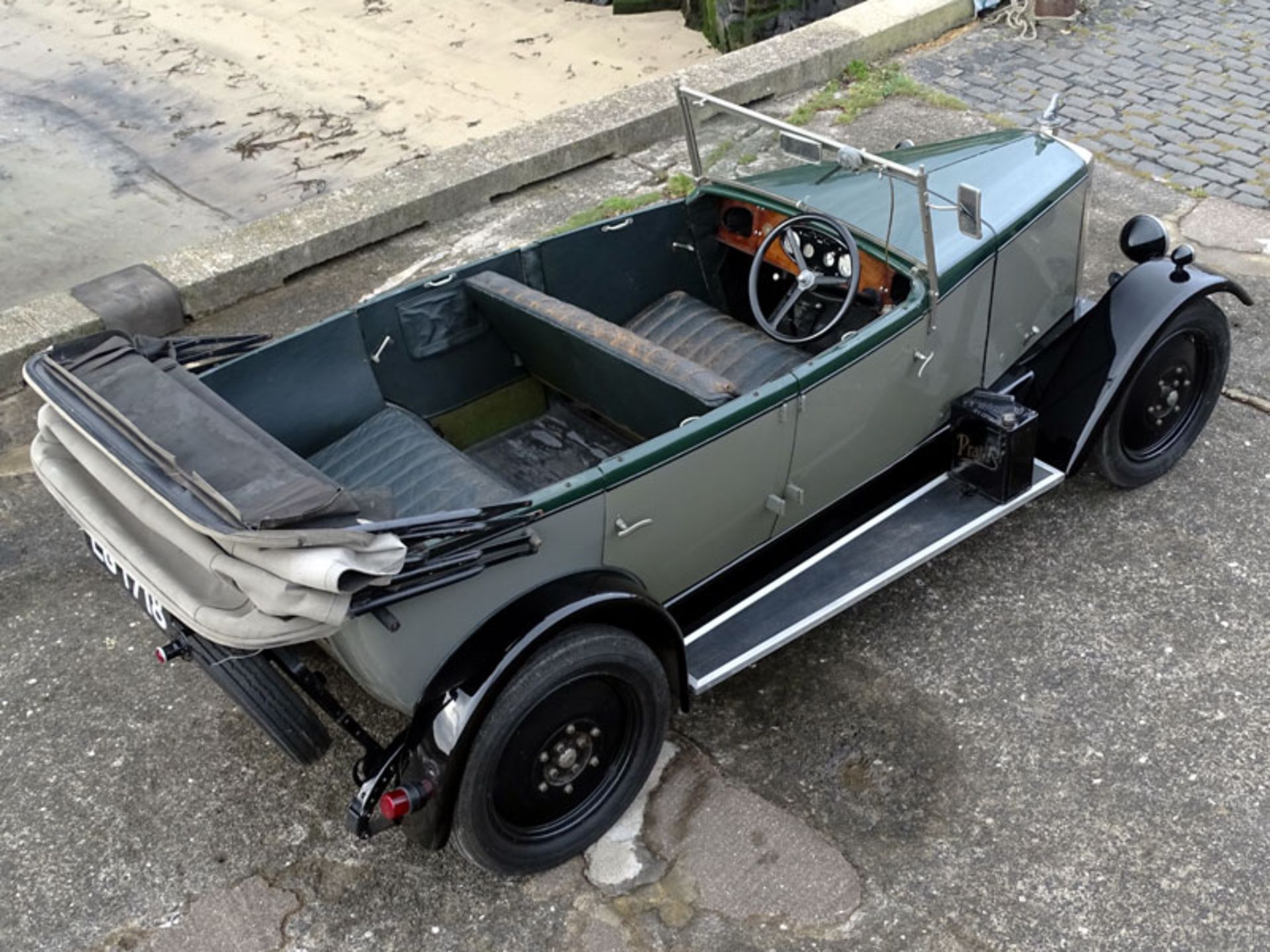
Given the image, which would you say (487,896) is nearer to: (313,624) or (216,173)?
(313,624)

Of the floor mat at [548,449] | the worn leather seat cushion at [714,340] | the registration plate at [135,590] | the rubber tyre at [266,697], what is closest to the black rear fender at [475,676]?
the rubber tyre at [266,697]

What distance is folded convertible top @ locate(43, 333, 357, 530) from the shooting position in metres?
3.29

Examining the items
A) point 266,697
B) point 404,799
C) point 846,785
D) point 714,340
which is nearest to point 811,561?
point 846,785

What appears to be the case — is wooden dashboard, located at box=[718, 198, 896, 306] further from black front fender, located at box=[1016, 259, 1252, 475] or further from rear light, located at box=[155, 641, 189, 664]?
rear light, located at box=[155, 641, 189, 664]

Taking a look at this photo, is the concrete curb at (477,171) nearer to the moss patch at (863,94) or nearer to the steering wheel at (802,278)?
the moss patch at (863,94)

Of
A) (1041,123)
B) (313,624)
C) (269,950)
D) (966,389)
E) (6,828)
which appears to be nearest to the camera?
(313,624)

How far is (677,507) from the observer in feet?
13.0

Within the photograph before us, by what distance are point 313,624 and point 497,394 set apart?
188 cm

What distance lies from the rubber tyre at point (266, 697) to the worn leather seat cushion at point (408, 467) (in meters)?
0.69

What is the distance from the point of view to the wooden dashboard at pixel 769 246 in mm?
4664

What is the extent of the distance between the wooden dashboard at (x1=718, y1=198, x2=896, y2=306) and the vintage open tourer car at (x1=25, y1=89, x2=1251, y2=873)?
0.8 inches

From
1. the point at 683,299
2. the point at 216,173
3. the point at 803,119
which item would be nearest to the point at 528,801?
the point at 683,299

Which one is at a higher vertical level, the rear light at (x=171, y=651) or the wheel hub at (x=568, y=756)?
the rear light at (x=171, y=651)

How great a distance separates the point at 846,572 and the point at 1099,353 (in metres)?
1.40
